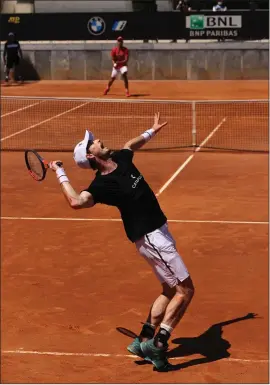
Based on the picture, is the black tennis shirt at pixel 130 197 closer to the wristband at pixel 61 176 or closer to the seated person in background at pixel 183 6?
the wristband at pixel 61 176

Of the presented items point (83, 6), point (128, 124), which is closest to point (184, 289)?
point (128, 124)

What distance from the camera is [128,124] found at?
24.2m

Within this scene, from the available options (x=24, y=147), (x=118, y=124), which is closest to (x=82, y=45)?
(x=118, y=124)

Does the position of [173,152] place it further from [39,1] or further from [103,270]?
[39,1]

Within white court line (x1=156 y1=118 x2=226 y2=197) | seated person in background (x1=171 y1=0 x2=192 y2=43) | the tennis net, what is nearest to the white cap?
white court line (x1=156 y1=118 x2=226 y2=197)

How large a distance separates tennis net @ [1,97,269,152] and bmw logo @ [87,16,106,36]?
24.6 ft

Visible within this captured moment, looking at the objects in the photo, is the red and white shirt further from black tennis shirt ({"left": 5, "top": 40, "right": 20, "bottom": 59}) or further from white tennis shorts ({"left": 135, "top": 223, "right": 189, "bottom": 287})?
white tennis shorts ({"left": 135, "top": 223, "right": 189, "bottom": 287})

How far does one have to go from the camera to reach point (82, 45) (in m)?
35.6

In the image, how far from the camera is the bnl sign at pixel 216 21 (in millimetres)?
34281

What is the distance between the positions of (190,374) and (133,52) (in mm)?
28283

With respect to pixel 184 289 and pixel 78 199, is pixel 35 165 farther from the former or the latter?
pixel 184 289

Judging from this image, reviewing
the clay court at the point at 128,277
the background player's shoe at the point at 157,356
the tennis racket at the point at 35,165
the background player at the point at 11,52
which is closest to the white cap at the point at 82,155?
the tennis racket at the point at 35,165

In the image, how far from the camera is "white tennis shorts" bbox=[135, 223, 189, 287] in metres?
7.80

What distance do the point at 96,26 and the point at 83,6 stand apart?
A: 26.3 ft
